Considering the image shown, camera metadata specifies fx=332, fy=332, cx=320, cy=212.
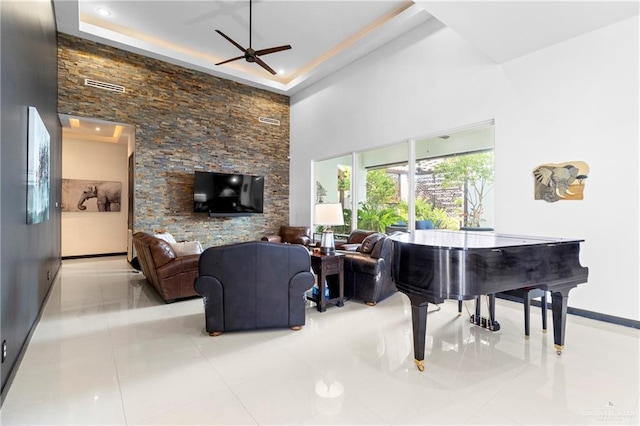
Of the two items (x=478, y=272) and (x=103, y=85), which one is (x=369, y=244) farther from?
(x=103, y=85)

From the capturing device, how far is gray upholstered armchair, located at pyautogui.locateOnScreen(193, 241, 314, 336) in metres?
3.10

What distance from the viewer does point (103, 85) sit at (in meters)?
6.50

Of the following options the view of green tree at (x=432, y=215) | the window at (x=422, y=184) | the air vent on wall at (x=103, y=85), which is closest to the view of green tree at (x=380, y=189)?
the window at (x=422, y=184)

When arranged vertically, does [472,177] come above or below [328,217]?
above

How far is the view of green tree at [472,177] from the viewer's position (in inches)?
199

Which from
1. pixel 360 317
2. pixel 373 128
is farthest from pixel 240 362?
pixel 373 128

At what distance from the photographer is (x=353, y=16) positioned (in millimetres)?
5789

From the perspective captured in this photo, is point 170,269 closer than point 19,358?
No

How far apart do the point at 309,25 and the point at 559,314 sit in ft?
19.1

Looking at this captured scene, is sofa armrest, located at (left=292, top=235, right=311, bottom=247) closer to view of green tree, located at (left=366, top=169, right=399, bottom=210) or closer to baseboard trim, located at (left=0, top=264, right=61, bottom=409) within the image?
view of green tree, located at (left=366, top=169, right=399, bottom=210)

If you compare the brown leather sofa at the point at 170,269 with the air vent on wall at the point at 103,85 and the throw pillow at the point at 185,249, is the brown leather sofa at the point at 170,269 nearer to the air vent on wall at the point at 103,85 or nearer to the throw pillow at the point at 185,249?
the throw pillow at the point at 185,249

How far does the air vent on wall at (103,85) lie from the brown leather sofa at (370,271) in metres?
5.76

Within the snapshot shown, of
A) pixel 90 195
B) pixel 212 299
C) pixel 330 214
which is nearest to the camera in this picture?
pixel 212 299

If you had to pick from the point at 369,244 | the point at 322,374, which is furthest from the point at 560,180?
the point at 322,374
